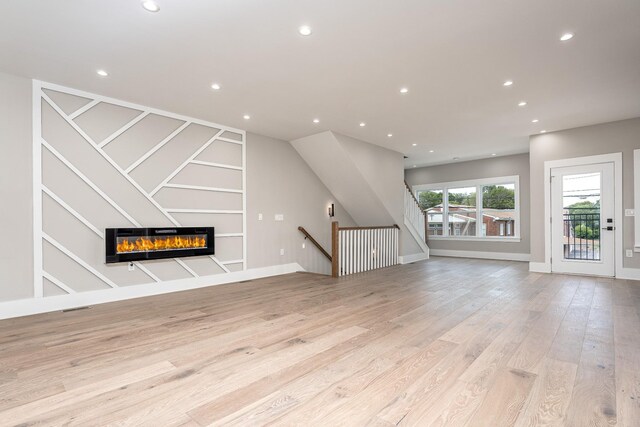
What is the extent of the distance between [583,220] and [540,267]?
1171 mm

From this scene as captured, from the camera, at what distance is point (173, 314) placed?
371 cm

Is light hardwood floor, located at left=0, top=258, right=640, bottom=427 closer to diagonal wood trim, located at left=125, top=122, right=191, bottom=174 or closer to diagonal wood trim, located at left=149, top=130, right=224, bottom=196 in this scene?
diagonal wood trim, located at left=149, top=130, right=224, bottom=196

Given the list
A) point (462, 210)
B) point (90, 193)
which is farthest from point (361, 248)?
point (90, 193)

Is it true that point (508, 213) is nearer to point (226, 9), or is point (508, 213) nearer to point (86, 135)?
point (226, 9)

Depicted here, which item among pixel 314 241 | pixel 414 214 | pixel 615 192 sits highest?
pixel 615 192

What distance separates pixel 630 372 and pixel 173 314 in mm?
4143

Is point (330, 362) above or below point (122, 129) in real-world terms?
below

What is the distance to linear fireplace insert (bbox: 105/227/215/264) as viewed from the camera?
4352 mm

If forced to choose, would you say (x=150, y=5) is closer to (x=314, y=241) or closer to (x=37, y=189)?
(x=37, y=189)

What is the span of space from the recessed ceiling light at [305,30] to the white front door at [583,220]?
5834mm

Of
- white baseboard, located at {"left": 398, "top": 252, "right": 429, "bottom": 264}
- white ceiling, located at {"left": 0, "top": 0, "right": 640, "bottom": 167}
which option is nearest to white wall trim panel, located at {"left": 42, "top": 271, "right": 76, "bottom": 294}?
white ceiling, located at {"left": 0, "top": 0, "right": 640, "bottom": 167}

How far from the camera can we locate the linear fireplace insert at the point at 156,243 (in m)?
4.35

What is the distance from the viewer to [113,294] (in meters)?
4.39

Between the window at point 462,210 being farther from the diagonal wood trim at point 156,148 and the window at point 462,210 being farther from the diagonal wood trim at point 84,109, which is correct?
the diagonal wood trim at point 84,109
